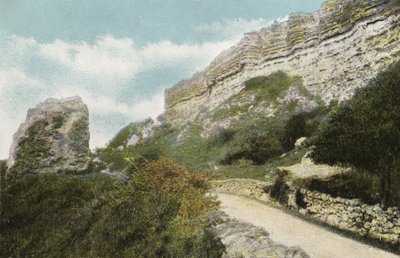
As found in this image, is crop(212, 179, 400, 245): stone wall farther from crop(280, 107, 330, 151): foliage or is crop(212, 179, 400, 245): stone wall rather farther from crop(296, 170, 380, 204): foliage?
crop(280, 107, 330, 151): foliage

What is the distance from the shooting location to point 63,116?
66.2ft

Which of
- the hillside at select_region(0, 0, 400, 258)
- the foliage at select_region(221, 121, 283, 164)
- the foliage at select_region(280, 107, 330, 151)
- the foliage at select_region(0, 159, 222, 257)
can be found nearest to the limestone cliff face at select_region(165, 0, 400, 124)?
the hillside at select_region(0, 0, 400, 258)

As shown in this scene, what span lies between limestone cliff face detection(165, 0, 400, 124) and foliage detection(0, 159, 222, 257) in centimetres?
2247

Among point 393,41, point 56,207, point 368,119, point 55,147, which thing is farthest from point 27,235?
point 393,41

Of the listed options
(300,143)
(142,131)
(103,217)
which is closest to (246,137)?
(300,143)

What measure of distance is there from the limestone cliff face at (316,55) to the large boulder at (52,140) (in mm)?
22700

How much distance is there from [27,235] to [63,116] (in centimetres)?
772

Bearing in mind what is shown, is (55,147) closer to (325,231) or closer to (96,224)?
(96,224)

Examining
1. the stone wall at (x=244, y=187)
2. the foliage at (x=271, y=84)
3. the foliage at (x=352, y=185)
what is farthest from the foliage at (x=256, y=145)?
the foliage at (x=352, y=185)

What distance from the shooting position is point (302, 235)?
40.6ft

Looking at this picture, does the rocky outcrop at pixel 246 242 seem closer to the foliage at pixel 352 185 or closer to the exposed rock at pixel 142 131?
the foliage at pixel 352 185

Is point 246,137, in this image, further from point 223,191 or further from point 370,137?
point 370,137

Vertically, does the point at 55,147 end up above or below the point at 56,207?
above

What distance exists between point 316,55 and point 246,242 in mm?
35131
